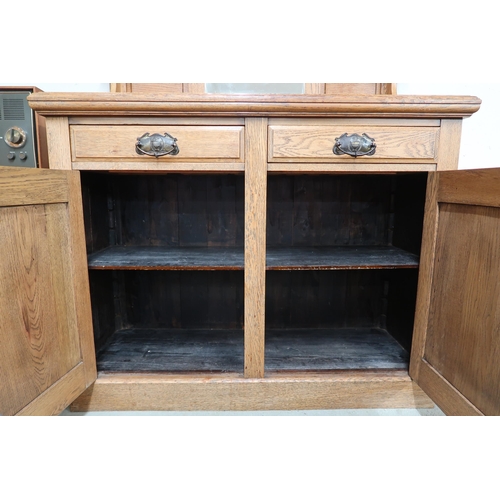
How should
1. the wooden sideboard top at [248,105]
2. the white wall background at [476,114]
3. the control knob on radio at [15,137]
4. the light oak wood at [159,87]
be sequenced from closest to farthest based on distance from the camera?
1. the wooden sideboard top at [248,105]
2. the control knob on radio at [15,137]
3. the light oak wood at [159,87]
4. the white wall background at [476,114]

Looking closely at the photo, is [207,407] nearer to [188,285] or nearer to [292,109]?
[188,285]

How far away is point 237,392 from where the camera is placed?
1.09 metres

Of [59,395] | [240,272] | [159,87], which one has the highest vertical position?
[159,87]

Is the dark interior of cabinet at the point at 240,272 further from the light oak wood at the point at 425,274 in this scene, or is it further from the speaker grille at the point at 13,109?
the speaker grille at the point at 13,109

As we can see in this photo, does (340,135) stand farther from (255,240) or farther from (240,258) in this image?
(240,258)

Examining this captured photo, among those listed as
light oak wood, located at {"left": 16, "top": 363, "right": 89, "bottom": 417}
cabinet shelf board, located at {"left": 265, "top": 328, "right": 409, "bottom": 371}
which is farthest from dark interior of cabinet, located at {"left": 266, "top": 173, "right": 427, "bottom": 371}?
light oak wood, located at {"left": 16, "top": 363, "right": 89, "bottom": 417}

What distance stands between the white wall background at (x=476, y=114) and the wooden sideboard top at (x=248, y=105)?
53cm

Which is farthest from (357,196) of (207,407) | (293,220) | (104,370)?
(104,370)

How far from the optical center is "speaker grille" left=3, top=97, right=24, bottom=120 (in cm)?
118

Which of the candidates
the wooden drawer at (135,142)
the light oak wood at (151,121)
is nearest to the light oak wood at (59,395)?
the wooden drawer at (135,142)

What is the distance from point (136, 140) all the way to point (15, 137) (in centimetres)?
54

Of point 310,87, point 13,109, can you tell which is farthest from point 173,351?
point 310,87

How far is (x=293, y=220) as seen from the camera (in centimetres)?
146

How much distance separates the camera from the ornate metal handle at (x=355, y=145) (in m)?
0.99
